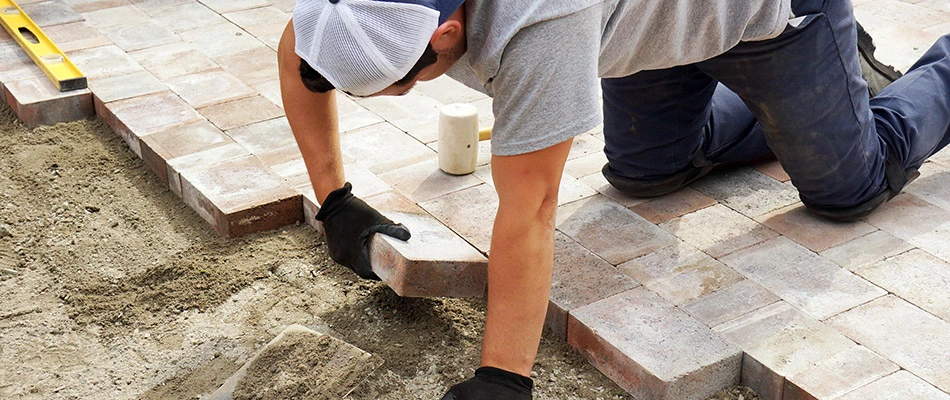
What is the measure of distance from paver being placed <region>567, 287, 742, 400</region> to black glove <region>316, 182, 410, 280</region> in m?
0.60

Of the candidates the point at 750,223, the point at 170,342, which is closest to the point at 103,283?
the point at 170,342

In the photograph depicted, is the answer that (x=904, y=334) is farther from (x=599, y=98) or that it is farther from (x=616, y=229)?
(x=599, y=98)

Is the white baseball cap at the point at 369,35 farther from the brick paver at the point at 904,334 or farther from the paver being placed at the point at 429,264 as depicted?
the brick paver at the point at 904,334

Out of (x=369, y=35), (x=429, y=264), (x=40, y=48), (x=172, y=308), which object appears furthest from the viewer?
(x=40, y=48)

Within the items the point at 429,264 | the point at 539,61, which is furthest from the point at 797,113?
the point at 539,61

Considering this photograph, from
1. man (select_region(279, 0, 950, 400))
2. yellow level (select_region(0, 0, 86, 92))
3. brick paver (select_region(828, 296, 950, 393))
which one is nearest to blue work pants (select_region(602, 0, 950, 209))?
man (select_region(279, 0, 950, 400))

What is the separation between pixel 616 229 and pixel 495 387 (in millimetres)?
1155

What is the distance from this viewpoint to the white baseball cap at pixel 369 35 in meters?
1.86

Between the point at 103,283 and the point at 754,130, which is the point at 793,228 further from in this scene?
the point at 103,283

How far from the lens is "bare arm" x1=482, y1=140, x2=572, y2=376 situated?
80.8 inches

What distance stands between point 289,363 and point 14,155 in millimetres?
2007

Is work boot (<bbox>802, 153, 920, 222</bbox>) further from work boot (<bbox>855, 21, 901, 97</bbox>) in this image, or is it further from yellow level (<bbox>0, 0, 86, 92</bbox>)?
yellow level (<bbox>0, 0, 86, 92</bbox>)

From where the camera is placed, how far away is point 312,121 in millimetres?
2746

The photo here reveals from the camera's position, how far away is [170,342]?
279 centimetres
